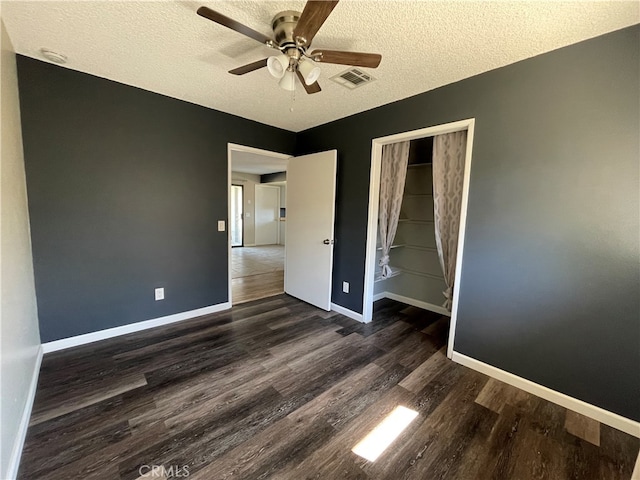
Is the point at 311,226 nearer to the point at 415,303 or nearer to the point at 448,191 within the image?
the point at 448,191

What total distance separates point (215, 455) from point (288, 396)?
22.4 inches

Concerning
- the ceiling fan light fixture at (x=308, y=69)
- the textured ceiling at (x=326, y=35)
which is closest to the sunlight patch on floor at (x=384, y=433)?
the ceiling fan light fixture at (x=308, y=69)

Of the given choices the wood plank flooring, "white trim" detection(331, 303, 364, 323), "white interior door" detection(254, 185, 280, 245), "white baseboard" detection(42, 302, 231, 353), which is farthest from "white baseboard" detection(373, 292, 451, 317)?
"white interior door" detection(254, 185, 280, 245)

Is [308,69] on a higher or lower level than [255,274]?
higher

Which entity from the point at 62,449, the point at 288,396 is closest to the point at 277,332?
the point at 288,396

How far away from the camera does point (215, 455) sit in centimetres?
142

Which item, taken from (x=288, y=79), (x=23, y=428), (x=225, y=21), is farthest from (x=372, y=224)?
(x=23, y=428)

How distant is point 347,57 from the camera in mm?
1532

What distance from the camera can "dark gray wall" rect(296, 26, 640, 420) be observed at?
160 centimetres

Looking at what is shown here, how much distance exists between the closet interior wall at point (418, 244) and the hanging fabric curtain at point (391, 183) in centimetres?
37

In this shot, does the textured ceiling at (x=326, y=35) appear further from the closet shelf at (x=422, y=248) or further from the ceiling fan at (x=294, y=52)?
the closet shelf at (x=422, y=248)

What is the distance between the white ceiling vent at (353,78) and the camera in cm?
209

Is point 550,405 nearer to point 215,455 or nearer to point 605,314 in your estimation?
point 605,314

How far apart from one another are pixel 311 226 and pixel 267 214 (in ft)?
19.2
